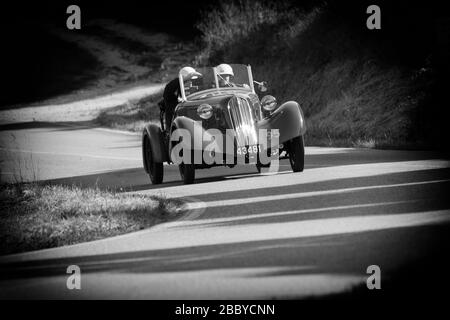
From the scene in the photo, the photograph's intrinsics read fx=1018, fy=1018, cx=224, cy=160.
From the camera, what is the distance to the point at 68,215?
12.7 metres

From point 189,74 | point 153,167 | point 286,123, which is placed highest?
point 189,74

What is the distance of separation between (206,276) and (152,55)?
58.2 meters

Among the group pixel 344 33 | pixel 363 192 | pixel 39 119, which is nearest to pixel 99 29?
pixel 39 119

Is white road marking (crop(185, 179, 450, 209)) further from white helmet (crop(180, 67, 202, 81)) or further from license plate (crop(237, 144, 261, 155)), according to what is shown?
white helmet (crop(180, 67, 202, 81))

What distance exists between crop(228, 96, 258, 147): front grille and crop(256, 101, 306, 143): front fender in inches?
6.6

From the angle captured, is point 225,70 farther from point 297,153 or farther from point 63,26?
point 63,26

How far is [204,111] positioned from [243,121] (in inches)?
26.3

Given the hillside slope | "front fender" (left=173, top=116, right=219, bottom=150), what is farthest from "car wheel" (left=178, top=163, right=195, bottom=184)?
the hillside slope

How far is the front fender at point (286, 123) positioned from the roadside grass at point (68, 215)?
8.95ft

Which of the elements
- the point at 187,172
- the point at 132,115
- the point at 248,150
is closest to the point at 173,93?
the point at 187,172

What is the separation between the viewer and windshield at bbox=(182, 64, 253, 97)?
1800cm

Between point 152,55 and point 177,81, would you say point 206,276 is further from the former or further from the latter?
point 152,55

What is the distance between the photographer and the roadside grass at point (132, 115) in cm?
3612

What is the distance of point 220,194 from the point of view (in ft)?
49.2
